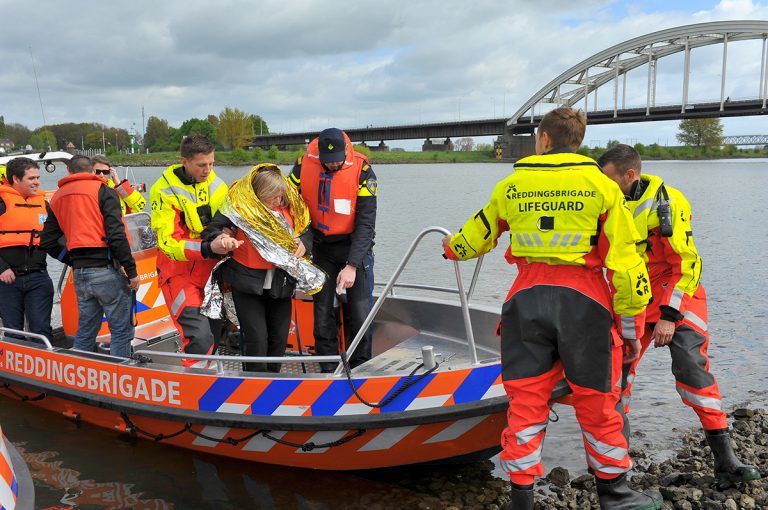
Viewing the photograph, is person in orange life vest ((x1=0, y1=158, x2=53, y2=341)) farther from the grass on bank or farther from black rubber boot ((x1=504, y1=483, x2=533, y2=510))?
the grass on bank

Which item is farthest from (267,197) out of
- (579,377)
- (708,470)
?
(708,470)

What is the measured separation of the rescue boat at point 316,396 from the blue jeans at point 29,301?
0.26 m

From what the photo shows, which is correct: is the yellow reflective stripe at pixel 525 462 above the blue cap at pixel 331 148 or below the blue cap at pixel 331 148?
below

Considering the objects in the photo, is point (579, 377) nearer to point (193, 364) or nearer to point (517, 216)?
point (517, 216)

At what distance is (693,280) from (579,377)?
1.08 m

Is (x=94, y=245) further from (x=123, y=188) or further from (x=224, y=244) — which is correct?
(x=123, y=188)

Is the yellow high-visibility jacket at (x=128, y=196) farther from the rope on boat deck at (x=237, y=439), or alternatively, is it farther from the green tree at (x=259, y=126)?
the green tree at (x=259, y=126)

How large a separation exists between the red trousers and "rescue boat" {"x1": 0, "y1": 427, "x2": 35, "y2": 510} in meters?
1.90

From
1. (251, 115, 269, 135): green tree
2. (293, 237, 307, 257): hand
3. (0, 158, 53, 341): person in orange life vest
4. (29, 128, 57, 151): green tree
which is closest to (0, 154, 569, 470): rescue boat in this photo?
(0, 158, 53, 341): person in orange life vest

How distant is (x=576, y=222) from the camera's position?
8.82ft

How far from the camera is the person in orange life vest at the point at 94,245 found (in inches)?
173

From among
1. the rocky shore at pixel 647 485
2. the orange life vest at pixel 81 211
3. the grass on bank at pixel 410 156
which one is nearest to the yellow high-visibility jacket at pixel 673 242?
the rocky shore at pixel 647 485

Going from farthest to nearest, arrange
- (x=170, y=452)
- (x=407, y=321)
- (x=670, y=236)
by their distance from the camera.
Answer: (x=407, y=321), (x=170, y=452), (x=670, y=236)

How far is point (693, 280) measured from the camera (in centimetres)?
342
